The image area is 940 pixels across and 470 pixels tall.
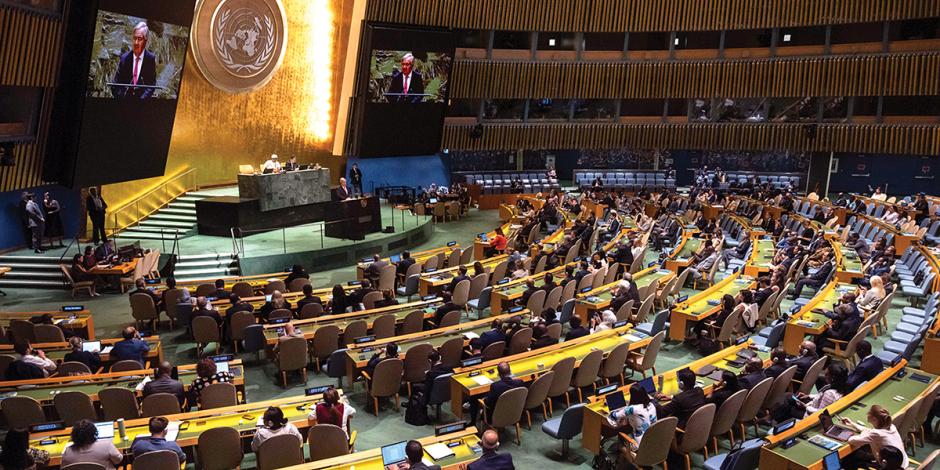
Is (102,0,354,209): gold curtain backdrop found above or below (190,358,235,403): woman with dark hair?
above

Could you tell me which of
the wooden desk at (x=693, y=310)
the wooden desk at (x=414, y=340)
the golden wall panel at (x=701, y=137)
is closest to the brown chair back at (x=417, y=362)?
the wooden desk at (x=414, y=340)

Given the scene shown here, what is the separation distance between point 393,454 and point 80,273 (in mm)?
11825

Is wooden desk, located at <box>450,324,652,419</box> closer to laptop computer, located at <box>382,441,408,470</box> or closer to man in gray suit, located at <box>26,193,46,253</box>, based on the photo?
laptop computer, located at <box>382,441,408,470</box>

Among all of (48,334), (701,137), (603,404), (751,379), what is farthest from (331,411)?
(701,137)

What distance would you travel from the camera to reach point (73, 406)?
766cm

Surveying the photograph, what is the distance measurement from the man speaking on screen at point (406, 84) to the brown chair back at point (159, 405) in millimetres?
19537

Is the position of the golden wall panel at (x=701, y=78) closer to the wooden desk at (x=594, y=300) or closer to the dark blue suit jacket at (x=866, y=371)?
the wooden desk at (x=594, y=300)

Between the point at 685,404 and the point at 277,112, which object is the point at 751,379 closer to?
the point at 685,404

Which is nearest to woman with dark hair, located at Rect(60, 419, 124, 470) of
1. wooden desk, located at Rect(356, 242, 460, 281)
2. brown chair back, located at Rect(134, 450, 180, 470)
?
brown chair back, located at Rect(134, 450, 180, 470)

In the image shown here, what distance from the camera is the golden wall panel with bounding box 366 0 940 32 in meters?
25.7

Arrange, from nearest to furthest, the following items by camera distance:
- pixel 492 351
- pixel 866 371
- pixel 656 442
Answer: pixel 656 442 → pixel 866 371 → pixel 492 351

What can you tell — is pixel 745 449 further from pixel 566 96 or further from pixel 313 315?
pixel 566 96

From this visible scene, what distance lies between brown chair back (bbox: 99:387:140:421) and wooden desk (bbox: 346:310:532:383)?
2621mm

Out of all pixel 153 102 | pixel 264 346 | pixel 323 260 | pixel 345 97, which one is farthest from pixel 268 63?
pixel 264 346
